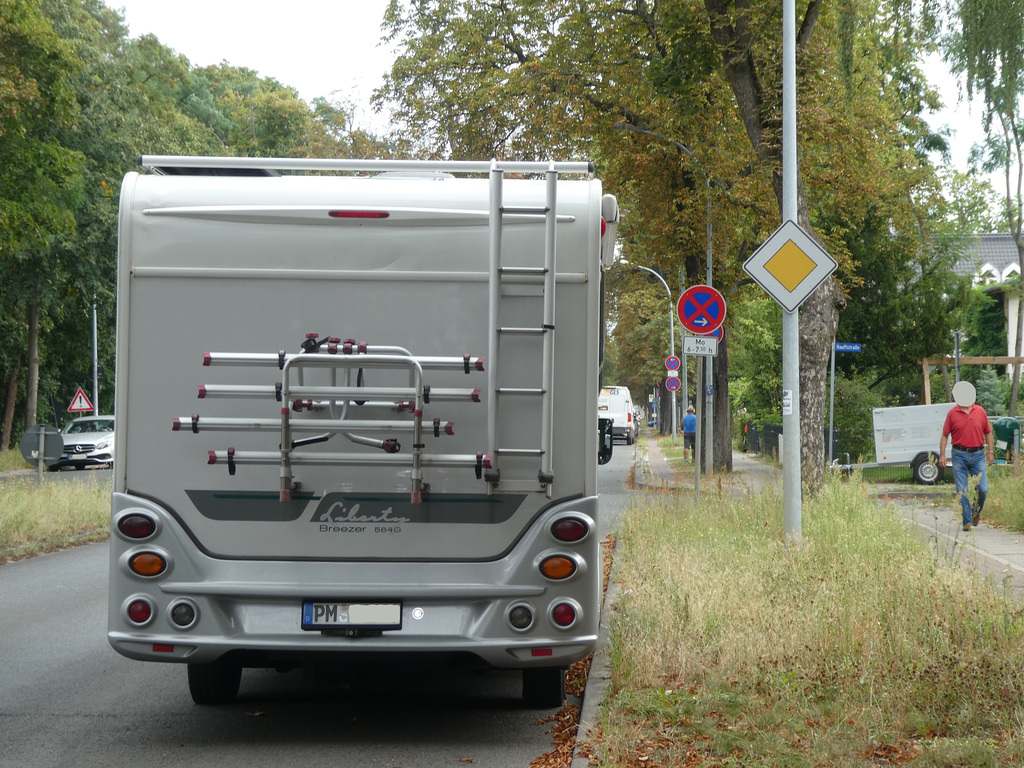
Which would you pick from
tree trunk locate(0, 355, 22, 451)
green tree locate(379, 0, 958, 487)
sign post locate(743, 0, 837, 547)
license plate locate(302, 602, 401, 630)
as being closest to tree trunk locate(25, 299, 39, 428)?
tree trunk locate(0, 355, 22, 451)

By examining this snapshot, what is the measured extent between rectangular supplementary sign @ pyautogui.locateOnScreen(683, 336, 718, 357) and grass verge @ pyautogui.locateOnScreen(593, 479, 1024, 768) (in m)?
6.42

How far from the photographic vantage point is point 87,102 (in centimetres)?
3212

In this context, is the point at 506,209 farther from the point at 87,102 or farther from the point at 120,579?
the point at 87,102

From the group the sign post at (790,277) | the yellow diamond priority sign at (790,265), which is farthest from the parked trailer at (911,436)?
the yellow diamond priority sign at (790,265)

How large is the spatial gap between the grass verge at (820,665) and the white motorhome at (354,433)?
2.42 ft

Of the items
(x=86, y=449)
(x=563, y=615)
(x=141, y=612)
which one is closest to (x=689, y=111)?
(x=563, y=615)

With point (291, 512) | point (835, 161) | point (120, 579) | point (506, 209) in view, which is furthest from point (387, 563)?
point (835, 161)

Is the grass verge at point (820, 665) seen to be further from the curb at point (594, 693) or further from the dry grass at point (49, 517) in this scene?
the dry grass at point (49, 517)

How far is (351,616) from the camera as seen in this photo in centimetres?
551

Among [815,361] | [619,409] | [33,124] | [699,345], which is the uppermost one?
[33,124]

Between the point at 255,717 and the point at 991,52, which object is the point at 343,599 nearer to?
the point at 255,717

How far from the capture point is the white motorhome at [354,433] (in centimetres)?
548

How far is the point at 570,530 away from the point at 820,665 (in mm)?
1524

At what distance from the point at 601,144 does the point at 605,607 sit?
16746mm
